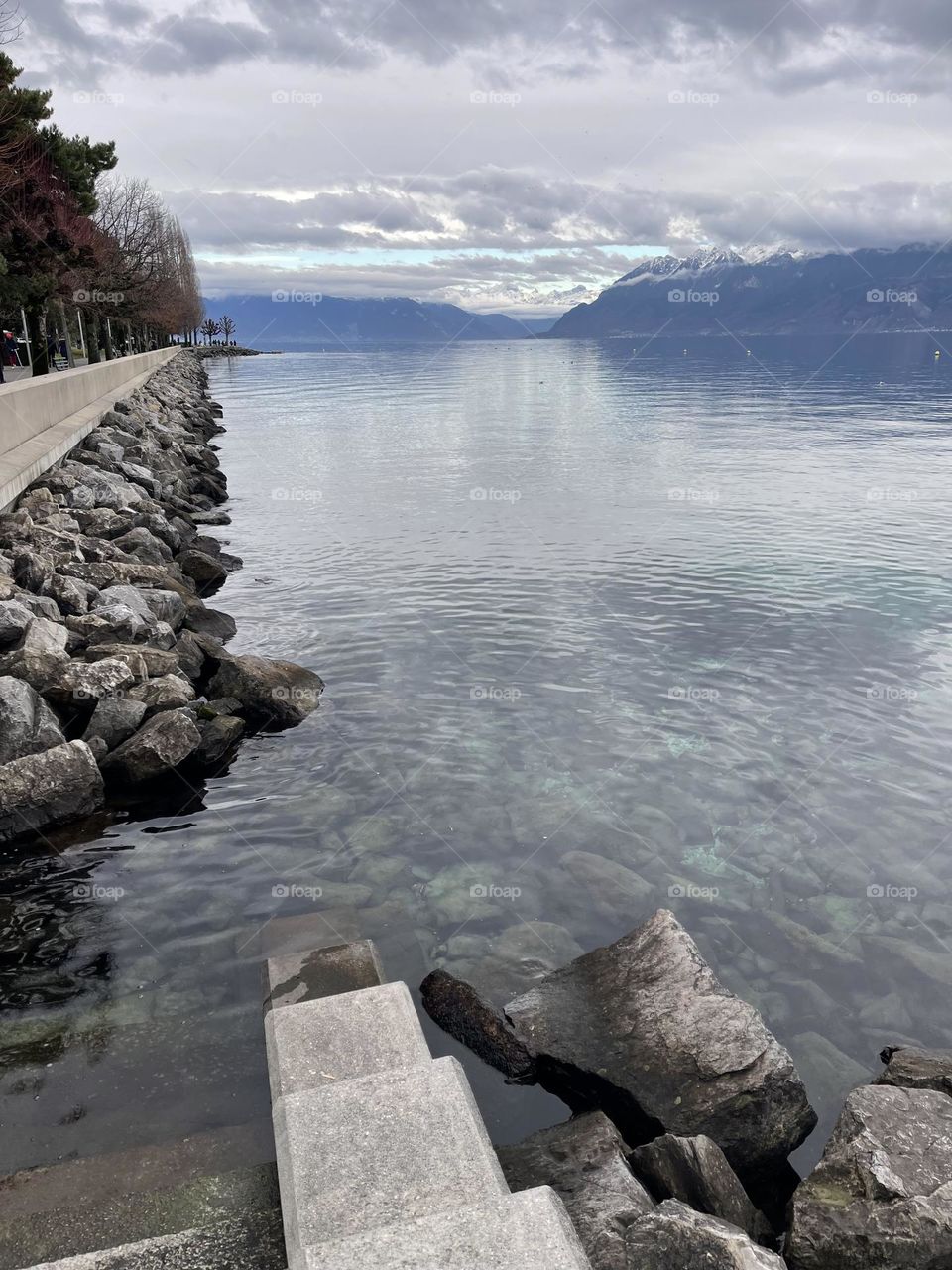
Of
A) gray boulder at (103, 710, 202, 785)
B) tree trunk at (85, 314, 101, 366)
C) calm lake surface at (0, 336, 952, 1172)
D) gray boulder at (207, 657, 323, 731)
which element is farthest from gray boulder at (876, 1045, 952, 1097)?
tree trunk at (85, 314, 101, 366)

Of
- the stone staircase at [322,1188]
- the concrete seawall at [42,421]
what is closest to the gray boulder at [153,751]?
the stone staircase at [322,1188]

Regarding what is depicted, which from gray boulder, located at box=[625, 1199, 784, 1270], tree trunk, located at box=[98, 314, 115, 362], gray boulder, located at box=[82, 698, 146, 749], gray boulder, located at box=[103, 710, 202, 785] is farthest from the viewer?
tree trunk, located at box=[98, 314, 115, 362]

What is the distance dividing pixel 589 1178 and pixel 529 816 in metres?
5.67

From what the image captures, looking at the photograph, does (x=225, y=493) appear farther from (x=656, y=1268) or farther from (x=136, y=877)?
(x=656, y=1268)

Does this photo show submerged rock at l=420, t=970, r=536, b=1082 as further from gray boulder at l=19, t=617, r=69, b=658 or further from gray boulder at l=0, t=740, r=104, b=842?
gray boulder at l=19, t=617, r=69, b=658

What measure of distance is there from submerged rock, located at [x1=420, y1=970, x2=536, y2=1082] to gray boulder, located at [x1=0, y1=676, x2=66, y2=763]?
5702 mm

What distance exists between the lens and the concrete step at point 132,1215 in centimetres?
478

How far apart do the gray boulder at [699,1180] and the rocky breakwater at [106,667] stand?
7.46 m

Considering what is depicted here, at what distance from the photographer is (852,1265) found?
16.5 feet

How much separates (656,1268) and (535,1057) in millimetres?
2477

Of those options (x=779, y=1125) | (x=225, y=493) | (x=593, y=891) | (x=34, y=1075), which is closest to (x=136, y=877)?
(x=34, y=1075)

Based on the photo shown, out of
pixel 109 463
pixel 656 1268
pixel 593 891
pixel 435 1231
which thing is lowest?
pixel 593 891

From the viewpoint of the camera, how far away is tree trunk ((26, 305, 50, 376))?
4156 cm

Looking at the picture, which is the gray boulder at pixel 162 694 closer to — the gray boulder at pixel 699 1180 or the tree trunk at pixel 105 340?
the gray boulder at pixel 699 1180
